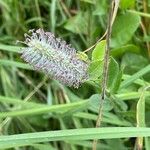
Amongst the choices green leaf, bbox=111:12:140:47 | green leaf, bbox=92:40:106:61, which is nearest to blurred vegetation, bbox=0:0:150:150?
green leaf, bbox=111:12:140:47

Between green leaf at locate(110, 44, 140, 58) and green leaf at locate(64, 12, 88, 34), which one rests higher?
green leaf at locate(64, 12, 88, 34)

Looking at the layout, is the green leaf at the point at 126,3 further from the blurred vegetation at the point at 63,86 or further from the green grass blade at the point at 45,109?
the green grass blade at the point at 45,109

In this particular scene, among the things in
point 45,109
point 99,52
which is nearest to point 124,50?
point 45,109

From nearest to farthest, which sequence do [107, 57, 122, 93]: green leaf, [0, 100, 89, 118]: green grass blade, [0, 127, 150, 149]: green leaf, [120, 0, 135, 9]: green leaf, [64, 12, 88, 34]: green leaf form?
[0, 127, 150, 149]: green leaf
[107, 57, 122, 93]: green leaf
[0, 100, 89, 118]: green grass blade
[120, 0, 135, 9]: green leaf
[64, 12, 88, 34]: green leaf

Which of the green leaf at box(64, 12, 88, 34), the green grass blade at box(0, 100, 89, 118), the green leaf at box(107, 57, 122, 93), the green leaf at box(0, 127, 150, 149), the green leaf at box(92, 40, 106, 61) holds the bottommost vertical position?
the green grass blade at box(0, 100, 89, 118)

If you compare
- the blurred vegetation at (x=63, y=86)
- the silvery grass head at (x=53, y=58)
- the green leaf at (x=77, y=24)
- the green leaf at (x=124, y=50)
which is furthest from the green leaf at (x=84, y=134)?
the green leaf at (x=77, y=24)

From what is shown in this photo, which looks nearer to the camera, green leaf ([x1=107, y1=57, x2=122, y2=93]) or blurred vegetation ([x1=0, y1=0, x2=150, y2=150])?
green leaf ([x1=107, y1=57, x2=122, y2=93])

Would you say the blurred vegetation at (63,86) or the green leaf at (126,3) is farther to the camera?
the green leaf at (126,3)

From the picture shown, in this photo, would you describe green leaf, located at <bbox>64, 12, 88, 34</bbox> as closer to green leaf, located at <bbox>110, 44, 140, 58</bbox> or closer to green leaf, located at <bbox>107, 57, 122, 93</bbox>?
green leaf, located at <bbox>110, 44, 140, 58</bbox>
